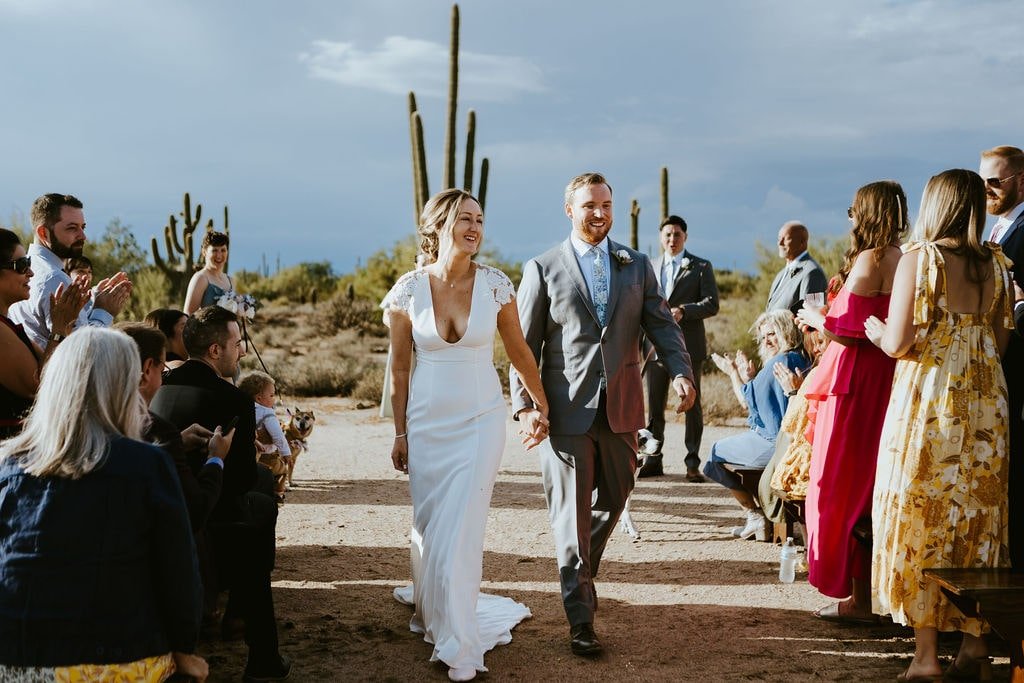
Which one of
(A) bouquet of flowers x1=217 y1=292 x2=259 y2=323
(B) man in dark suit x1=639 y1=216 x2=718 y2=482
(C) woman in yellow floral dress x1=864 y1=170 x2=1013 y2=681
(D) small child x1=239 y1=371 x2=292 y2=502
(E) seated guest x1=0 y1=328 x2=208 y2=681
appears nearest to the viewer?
(E) seated guest x1=0 y1=328 x2=208 y2=681

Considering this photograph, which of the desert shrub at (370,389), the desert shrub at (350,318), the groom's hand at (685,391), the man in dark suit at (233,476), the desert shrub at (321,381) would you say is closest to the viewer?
the man in dark suit at (233,476)

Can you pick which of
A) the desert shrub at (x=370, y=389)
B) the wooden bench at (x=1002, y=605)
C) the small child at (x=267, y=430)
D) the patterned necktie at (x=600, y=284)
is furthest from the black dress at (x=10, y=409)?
the desert shrub at (x=370, y=389)

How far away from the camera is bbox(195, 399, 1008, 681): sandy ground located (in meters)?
4.56

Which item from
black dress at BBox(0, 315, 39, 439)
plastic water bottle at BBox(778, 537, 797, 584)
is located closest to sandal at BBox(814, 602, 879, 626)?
plastic water bottle at BBox(778, 537, 797, 584)

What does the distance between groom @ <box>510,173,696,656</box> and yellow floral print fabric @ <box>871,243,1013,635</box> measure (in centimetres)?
110

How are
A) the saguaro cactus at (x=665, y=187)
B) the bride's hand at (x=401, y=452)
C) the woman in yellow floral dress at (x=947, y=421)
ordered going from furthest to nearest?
the saguaro cactus at (x=665, y=187)
the bride's hand at (x=401, y=452)
the woman in yellow floral dress at (x=947, y=421)

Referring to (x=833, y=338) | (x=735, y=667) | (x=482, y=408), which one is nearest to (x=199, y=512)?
(x=482, y=408)

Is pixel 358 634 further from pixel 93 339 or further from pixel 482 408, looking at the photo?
pixel 93 339

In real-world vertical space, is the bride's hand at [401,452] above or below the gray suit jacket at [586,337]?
below

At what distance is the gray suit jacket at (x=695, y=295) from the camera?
31.3 feet

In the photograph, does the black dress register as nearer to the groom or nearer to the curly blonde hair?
the curly blonde hair

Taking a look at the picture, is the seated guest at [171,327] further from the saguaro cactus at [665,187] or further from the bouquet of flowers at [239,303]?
the saguaro cactus at [665,187]

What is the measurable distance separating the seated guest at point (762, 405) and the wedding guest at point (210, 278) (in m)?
5.12

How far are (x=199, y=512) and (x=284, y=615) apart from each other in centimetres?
203
